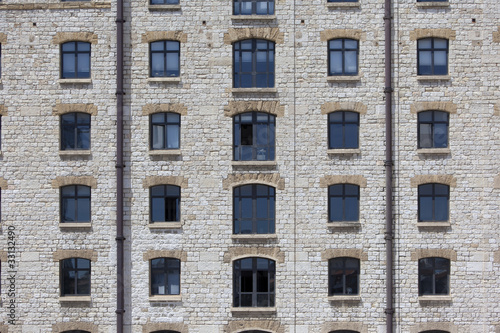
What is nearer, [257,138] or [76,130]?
[257,138]

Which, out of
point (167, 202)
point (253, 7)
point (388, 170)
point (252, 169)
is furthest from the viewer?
point (253, 7)

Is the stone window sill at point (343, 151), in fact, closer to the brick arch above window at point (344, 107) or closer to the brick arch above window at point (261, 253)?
the brick arch above window at point (344, 107)

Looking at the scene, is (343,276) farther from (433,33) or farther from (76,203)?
(76,203)

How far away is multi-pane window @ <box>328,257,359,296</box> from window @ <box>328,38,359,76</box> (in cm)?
768

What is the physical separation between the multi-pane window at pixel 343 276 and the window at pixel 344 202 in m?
1.69

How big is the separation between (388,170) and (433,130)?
2.54 metres

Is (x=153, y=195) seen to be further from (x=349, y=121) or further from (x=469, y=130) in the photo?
(x=469, y=130)

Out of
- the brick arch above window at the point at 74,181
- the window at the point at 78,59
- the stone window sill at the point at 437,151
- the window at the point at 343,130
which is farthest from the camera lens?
the window at the point at 78,59

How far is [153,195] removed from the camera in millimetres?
20969

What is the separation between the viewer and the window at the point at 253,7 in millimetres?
21109

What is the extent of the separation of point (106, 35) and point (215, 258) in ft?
33.5

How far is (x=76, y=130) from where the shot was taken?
829 inches

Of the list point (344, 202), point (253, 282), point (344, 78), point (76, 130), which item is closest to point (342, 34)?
point (344, 78)

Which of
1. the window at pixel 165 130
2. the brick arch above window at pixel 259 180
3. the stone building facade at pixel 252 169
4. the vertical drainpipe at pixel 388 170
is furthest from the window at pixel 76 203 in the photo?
the vertical drainpipe at pixel 388 170
